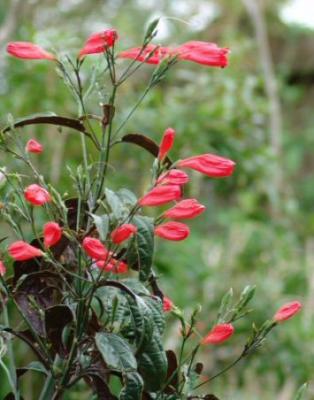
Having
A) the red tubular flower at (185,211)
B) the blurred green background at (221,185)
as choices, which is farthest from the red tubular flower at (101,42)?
the blurred green background at (221,185)

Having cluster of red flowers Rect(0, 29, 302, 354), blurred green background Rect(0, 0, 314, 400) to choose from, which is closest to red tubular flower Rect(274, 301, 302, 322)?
cluster of red flowers Rect(0, 29, 302, 354)

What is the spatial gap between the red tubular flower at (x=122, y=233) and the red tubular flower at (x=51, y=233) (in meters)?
0.07

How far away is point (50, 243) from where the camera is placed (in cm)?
104

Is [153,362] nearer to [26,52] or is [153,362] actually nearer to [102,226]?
[102,226]

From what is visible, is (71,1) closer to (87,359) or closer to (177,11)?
(177,11)

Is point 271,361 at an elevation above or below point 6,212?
below

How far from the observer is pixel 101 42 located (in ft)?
3.65

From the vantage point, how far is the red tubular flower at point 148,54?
113 centimetres

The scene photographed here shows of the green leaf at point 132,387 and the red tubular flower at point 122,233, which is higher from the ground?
the red tubular flower at point 122,233

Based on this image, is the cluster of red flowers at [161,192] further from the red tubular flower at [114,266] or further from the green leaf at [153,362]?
the green leaf at [153,362]

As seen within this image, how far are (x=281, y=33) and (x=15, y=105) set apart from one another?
13.6 ft

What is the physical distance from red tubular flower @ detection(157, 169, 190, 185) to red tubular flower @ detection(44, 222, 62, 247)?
14cm

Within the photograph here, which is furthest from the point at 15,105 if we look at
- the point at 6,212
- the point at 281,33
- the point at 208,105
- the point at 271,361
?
the point at 281,33

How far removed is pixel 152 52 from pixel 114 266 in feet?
0.90
